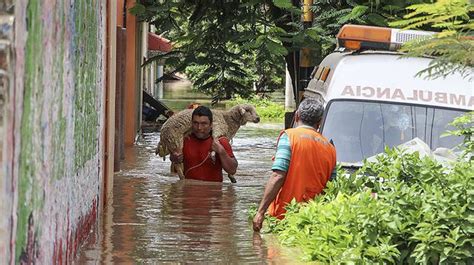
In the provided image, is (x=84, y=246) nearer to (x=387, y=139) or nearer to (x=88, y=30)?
(x=88, y=30)

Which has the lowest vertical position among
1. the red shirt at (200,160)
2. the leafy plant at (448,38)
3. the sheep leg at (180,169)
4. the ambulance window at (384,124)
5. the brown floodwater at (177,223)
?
the brown floodwater at (177,223)

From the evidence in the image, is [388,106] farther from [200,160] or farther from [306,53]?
[306,53]

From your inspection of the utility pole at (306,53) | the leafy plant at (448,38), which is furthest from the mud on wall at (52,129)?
the utility pole at (306,53)

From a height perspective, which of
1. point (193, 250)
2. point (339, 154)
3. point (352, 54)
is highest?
point (352, 54)

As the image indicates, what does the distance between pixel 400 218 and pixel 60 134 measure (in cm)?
266

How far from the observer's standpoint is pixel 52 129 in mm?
7465

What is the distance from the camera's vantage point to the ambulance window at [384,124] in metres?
11.8

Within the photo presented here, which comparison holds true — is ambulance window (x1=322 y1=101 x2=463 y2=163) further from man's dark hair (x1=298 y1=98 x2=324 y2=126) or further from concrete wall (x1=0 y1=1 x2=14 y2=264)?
concrete wall (x1=0 y1=1 x2=14 y2=264)

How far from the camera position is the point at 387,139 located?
11.8 metres

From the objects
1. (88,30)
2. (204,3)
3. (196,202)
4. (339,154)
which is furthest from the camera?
(204,3)

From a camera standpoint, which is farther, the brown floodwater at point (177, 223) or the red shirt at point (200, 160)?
the red shirt at point (200, 160)

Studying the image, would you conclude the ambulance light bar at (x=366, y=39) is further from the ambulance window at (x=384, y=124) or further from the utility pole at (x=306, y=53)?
the utility pole at (x=306, y=53)

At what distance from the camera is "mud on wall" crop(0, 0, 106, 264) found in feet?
19.6

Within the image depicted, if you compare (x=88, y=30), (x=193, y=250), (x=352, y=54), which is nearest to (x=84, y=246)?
(x=193, y=250)
